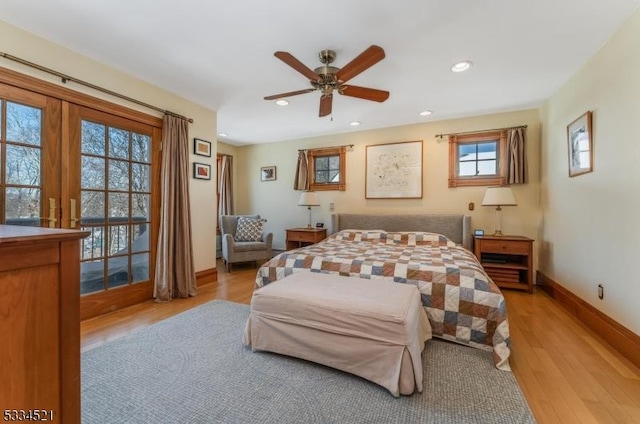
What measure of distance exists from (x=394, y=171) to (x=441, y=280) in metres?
2.69

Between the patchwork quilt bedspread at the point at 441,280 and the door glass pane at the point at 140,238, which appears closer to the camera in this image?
the patchwork quilt bedspread at the point at 441,280

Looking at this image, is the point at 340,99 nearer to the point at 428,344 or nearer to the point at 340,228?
the point at 340,228

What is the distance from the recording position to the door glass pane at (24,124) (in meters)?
2.25

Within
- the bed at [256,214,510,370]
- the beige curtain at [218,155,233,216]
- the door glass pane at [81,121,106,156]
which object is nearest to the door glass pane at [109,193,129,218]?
the door glass pane at [81,121,106,156]

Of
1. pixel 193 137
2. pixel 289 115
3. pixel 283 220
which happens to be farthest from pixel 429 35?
pixel 283 220

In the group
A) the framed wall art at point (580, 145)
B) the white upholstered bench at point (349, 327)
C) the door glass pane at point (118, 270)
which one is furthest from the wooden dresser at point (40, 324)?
the framed wall art at point (580, 145)

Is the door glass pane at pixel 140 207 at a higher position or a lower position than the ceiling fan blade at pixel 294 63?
lower

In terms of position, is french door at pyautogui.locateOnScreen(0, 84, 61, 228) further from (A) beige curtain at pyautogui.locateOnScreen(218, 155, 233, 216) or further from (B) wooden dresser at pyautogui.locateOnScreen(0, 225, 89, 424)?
(A) beige curtain at pyautogui.locateOnScreen(218, 155, 233, 216)

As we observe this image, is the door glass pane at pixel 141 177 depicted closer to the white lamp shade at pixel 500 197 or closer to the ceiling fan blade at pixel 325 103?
the ceiling fan blade at pixel 325 103

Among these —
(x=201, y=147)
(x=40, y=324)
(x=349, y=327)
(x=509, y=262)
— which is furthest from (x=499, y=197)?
(x=40, y=324)

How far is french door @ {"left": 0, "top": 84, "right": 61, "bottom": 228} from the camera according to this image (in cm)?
222

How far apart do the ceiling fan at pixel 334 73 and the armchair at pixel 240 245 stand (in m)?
2.81

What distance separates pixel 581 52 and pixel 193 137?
13.9 feet

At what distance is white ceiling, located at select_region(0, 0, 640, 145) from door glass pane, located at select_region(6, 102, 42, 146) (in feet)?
2.10
